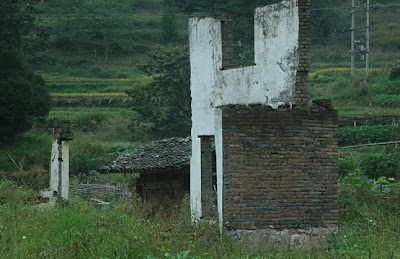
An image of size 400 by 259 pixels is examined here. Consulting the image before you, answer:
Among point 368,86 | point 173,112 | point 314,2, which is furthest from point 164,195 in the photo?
point 314,2

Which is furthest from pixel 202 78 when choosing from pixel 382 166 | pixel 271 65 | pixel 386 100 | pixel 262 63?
pixel 386 100

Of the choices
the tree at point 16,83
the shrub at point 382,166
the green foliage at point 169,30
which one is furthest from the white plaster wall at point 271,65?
the green foliage at point 169,30

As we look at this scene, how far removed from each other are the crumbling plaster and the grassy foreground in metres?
1.33

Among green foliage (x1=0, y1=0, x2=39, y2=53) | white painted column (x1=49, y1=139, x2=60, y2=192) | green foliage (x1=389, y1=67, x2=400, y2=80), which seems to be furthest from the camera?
green foliage (x1=389, y1=67, x2=400, y2=80)

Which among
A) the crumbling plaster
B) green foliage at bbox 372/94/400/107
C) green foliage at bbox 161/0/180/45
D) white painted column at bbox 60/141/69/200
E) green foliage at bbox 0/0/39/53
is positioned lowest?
white painted column at bbox 60/141/69/200

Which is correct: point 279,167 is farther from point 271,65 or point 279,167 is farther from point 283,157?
point 271,65

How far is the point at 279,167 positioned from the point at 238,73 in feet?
12.8

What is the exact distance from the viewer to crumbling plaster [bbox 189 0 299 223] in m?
14.4

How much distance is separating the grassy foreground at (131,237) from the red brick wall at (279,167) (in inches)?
23.3

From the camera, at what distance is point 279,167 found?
12773 millimetres

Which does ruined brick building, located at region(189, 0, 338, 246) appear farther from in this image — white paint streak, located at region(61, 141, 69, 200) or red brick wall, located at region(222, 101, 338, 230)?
white paint streak, located at region(61, 141, 69, 200)

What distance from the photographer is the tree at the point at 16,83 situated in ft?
101

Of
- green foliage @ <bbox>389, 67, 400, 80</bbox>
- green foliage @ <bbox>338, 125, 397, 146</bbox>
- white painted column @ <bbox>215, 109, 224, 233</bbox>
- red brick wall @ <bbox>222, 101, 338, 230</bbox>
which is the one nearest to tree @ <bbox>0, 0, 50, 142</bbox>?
green foliage @ <bbox>338, 125, 397, 146</bbox>

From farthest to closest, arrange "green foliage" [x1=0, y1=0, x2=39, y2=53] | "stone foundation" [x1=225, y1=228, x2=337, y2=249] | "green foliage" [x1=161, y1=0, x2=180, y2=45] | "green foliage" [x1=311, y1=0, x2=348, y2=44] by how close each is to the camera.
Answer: "green foliage" [x1=311, y1=0, x2=348, y2=44], "green foliage" [x1=161, y1=0, x2=180, y2=45], "green foliage" [x1=0, y1=0, x2=39, y2=53], "stone foundation" [x1=225, y1=228, x2=337, y2=249]
